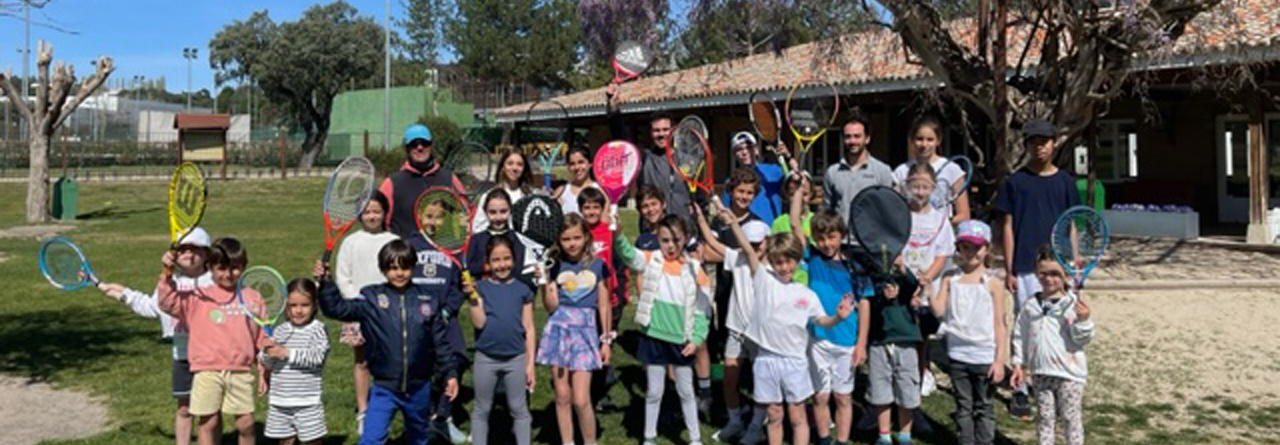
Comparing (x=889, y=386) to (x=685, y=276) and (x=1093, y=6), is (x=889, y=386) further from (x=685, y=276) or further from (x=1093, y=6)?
(x=1093, y=6)

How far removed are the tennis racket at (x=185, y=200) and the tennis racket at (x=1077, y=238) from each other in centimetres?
418

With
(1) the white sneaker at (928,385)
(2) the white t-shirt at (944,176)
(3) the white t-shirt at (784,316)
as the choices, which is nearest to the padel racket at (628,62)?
(2) the white t-shirt at (944,176)

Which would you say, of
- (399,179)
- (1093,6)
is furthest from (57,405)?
(1093,6)

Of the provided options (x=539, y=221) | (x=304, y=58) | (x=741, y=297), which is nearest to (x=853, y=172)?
(x=741, y=297)

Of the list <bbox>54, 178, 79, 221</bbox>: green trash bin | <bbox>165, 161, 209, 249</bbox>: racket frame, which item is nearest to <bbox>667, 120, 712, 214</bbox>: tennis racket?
<bbox>165, 161, 209, 249</bbox>: racket frame

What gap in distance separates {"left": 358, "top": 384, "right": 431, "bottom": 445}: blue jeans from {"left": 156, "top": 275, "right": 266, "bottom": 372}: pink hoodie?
59 centimetres

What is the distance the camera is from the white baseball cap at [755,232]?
535cm

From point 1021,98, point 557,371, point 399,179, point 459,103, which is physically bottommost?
point 557,371

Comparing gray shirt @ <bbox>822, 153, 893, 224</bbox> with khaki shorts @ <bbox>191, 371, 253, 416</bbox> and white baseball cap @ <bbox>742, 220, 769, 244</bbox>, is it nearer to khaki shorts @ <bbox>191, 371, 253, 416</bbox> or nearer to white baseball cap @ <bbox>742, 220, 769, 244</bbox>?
white baseball cap @ <bbox>742, 220, 769, 244</bbox>

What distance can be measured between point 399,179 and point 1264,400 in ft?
18.0

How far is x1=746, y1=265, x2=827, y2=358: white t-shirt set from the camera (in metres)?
4.97

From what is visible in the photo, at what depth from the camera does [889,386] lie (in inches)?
210

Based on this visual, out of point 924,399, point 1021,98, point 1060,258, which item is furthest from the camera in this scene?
point 1021,98

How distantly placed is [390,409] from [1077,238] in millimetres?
3487
